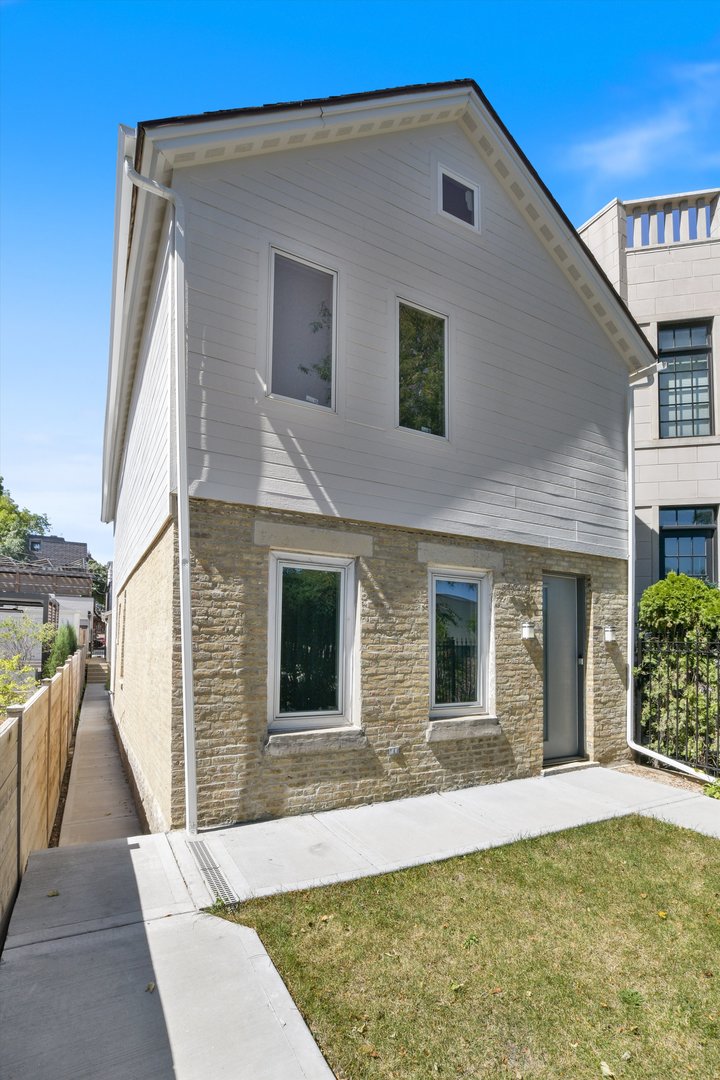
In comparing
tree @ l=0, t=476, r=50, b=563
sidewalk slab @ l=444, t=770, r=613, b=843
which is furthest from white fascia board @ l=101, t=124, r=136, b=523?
tree @ l=0, t=476, r=50, b=563

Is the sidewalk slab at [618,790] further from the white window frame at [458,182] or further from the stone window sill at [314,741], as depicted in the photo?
the white window frame at [458,182]

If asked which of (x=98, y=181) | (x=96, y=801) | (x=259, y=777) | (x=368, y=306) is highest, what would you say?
(x=98, y=181)

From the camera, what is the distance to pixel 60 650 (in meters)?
18.8

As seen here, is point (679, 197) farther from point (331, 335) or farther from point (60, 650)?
point (60, 650)

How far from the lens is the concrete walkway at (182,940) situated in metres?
2.92

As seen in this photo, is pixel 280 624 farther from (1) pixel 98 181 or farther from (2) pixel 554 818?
(1) pixel 98 181

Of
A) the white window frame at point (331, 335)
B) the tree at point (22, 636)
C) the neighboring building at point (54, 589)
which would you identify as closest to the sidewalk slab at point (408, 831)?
the white window frame at point (331, 335)

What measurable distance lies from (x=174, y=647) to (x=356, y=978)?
314 cm

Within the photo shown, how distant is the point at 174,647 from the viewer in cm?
569

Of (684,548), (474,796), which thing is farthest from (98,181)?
(684,548)

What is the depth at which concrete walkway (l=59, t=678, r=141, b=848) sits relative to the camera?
24.3 ft

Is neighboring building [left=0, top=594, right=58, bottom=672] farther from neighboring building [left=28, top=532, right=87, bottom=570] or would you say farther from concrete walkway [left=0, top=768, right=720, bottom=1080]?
neighboring building [left=28, top=532, right=87, bottom=570]

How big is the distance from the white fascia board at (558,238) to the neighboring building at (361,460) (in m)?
0.03

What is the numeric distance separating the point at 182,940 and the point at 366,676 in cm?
318
